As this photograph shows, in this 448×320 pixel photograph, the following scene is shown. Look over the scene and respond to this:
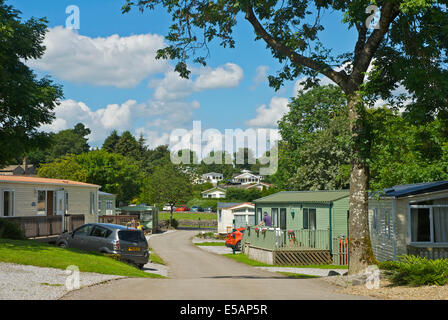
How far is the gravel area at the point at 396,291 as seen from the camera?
11306mm

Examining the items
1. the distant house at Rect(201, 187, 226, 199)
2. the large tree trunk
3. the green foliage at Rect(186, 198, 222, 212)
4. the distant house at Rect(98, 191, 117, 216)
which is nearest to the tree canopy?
→ the large tree trunk

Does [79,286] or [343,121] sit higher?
[343,121]

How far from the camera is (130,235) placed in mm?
21734

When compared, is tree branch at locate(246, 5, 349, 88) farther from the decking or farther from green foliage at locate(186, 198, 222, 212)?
green foliage at locate(186, 198, 222, 212)

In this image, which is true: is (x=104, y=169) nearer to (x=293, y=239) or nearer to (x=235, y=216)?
(x=235, y=216)

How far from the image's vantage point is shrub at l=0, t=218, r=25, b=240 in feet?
76.1

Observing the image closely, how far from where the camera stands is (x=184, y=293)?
11.1 m

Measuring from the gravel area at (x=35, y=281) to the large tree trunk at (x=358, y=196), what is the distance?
7.33 meters

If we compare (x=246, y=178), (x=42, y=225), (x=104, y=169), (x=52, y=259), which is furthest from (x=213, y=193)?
(x=52, y=259)

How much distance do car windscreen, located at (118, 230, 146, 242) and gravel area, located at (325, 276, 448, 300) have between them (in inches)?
409
